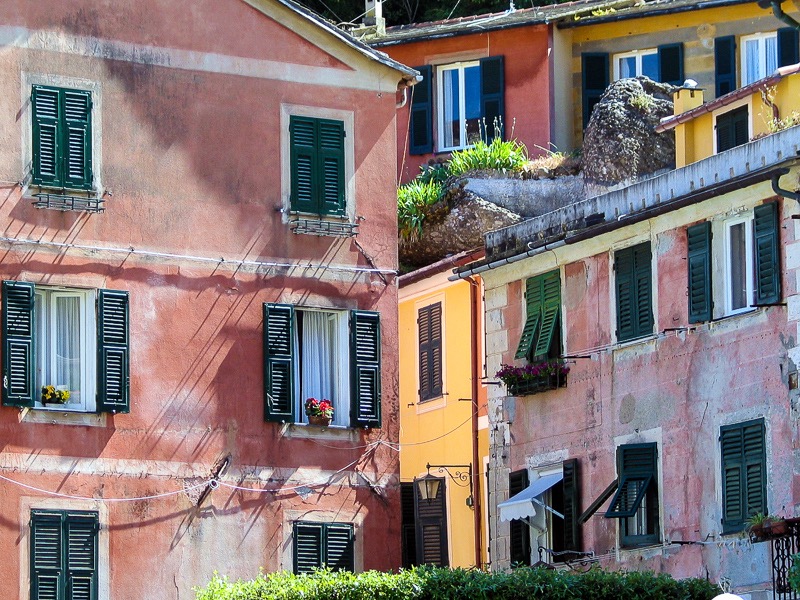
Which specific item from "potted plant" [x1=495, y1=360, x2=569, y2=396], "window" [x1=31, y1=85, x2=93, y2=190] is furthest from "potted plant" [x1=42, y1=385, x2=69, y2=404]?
"potted plant" [x1=495, y1=360, x2=569, y2=396]

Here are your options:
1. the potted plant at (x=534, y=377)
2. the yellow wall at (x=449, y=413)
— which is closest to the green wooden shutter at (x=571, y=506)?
the potted plant at (x=534, y=377)

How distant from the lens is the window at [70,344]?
→ 34.1 meters

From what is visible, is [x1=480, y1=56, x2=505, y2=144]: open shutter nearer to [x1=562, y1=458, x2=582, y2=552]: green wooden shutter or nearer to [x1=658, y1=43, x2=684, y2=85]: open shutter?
[x1=658, y1=43, x2=684, y2=85]: open shutter

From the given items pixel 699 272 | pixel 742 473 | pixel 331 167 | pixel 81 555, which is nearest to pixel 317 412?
pixel 331 167

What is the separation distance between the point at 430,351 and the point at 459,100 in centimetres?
1035

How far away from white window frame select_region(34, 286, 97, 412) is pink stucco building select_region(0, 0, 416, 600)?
0.11ft

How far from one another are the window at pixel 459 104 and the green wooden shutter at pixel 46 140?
17.1 metres

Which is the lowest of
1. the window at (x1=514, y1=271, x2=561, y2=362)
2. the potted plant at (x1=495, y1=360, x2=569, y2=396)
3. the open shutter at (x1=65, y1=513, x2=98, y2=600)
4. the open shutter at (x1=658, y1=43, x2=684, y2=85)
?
the open shutter at (x1=65, y1=513, x2=98, y2=600)

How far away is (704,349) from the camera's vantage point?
111 feet

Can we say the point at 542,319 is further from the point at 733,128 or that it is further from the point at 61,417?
the point at 61,417

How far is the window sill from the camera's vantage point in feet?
111

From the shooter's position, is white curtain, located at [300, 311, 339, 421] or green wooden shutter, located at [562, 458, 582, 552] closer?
green wooden shutter, located at [562, 458, 582, 552]

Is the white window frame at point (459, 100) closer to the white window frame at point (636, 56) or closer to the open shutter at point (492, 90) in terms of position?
the open shutter at point (492, 90)

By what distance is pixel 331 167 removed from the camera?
3706cm
